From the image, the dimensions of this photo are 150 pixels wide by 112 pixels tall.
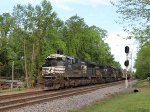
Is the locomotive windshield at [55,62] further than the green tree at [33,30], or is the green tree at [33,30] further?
the green tree at [33,30]

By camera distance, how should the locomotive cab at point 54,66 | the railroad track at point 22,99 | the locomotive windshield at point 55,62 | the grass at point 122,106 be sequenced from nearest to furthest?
the grass at point 122,106, the railroad track at point 22,99, the locomotive cab at point 54,66, the locomotive windshield at point 55,62

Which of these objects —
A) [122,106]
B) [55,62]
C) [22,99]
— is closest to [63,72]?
[55,62]

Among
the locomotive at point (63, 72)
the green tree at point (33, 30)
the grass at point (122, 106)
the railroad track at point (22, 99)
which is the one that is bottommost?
the grass at point (122, 106)

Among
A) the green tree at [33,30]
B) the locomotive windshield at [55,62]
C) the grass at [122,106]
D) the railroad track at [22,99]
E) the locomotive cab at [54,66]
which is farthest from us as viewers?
the green tree at [33,30]

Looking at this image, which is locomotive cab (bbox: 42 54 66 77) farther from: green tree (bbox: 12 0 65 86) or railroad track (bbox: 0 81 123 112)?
railroad track (bbox: 0 81 123 112)

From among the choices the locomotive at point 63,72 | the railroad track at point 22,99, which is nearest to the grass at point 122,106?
the railroad track at point 22,99

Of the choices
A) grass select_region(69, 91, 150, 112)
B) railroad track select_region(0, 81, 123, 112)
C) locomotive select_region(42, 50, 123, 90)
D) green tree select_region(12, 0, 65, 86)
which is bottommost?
grass select_region(69, 91, 150, 112)

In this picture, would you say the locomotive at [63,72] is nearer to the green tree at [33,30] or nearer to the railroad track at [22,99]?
the green tree at [33,30]

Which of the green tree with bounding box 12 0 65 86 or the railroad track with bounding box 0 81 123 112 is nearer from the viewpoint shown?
the railroad track with bounding box 0 81 123 112

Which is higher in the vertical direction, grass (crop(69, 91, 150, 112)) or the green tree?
the green tree

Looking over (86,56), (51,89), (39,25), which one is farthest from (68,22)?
(51,89)

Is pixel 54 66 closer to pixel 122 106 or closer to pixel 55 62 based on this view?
pixel 55 62

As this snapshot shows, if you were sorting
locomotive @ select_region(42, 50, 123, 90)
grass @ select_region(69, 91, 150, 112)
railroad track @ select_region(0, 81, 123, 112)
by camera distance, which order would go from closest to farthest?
grass @ select_region(69, 91, 150, 112)
railroad track @ select_region(0, 81, 123, 112)
locomotive @ select_region(42, 50, 123, 90)

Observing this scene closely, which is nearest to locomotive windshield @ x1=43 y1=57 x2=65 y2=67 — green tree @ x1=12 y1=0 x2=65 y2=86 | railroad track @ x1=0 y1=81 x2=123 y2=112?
green tree @ x1=12 y1=0 x2=65 y2=86
